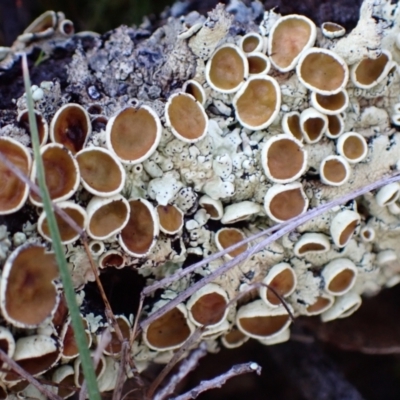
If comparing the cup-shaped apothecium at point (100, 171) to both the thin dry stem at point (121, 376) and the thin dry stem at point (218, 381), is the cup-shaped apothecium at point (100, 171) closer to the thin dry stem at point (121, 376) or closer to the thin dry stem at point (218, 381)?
the thin dry stem at point (121, 376)

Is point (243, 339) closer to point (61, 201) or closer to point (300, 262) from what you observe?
point (300, 262)

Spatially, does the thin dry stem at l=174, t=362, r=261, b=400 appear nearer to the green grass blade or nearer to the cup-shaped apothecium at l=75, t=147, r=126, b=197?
the green grass blade

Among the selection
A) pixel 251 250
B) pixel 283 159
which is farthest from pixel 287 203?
pixel 251 250

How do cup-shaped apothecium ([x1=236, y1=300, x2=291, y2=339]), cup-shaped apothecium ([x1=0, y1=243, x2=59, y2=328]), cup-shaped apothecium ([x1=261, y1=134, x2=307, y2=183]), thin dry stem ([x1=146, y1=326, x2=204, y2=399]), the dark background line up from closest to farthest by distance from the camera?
1. cup-shaped apothecium ([x1=0, y1=243, x2=59, y2=328])
2. thin dry stem ([x1=146, y1=326, x2=204, y2=399])
3. cup-shaped apothecium ([x1=261, y1=134, x2=307, y2=183])
4. cup-shaped apothecium ([x1=236, y1=300, x2=291, y2=339])
5. the dark background

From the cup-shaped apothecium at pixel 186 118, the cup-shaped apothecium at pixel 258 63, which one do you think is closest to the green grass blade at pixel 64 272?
the cup-shaped apothecium at pixel 186 118

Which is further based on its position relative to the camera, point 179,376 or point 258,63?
point 258,63

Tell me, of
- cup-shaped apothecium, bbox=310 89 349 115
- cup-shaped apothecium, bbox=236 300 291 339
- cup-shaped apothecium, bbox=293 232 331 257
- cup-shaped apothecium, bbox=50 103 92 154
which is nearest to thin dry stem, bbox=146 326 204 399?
cup-shaped apothecium, bbox=236 300 291 339

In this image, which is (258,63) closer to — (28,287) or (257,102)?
(257,102)

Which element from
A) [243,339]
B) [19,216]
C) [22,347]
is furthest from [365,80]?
[22,347]
